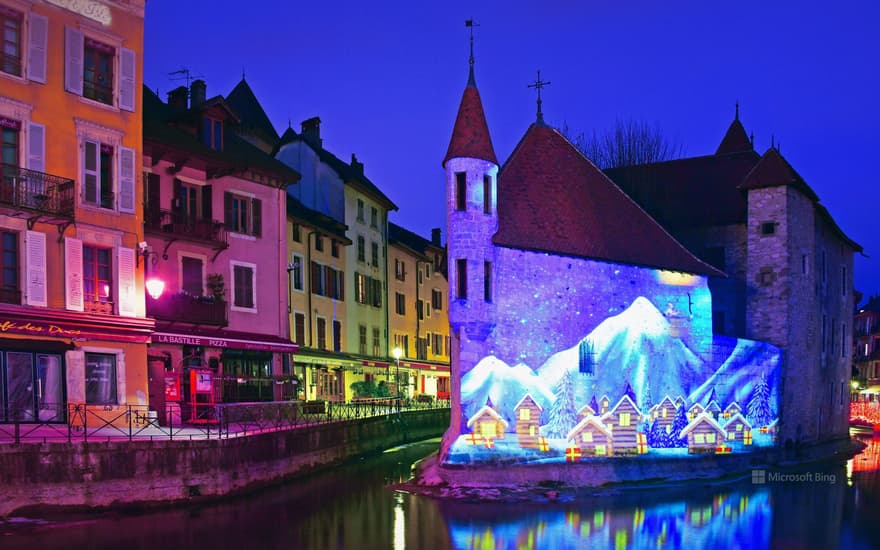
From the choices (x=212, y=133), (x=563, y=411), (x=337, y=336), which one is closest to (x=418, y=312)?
(x=337, y=336)

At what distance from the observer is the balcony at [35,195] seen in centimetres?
2411

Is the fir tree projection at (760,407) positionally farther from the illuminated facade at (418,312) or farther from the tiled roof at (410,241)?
the tiled roof at (410,241)

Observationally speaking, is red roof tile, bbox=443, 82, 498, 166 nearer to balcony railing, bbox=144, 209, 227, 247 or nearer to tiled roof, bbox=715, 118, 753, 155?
balcony railing, bbox=144, 209, 227, 247

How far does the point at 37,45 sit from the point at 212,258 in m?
10.8

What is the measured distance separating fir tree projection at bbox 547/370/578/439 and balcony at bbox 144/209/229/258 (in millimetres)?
13229

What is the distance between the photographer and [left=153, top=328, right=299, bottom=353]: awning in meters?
30.5

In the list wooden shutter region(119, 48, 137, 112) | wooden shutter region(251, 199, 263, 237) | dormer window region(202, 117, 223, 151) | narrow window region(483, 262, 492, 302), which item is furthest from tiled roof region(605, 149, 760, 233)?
wooden shutter region(119, 48, 137, 112)

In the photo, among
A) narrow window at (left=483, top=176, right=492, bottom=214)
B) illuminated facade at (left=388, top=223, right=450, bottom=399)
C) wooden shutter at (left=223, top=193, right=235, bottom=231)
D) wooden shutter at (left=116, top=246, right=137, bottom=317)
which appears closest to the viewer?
wooden shutter at (left=116, top=246, right=137, bottom=317)

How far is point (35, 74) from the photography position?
25016mm

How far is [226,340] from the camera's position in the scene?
32812 millimetres

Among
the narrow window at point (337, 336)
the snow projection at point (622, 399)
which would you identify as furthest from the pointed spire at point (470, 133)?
the narrow window at point (337, 336)

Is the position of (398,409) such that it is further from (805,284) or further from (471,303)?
(805,284)

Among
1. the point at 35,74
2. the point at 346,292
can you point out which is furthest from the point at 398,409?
the point at 35,74

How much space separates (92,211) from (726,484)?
74.3ft
